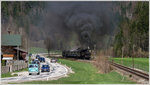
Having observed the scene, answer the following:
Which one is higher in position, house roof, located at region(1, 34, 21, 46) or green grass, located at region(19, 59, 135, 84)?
house roof, located at region(1, 34, 21, 46)

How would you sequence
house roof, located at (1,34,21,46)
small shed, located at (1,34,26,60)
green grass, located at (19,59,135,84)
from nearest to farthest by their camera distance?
green grass, located at (19,59,135,84) < small shed, located at (1,34,26,60) < house roof, located at (1,34,21,46)

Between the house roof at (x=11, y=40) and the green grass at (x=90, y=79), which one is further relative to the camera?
the house roof at (x=11, y=40)

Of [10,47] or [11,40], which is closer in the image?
[10,47]

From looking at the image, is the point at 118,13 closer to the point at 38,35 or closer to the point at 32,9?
the point at 32,9

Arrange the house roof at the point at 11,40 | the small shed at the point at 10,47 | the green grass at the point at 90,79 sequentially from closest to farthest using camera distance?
the green grass at the point at 90,79 → the small shed at the point at 10,47 → the house roof at the point at 11,40

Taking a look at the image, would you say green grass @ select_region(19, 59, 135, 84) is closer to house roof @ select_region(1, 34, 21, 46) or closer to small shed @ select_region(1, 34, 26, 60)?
small shed @ select_region(1, 34, 26, 60)

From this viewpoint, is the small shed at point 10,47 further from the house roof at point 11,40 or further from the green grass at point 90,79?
the green grass at point 90,79

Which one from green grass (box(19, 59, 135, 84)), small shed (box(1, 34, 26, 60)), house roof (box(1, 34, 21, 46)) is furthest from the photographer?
house roof (box(1, 34, 21, 46))

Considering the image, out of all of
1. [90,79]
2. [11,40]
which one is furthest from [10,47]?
[90,79]

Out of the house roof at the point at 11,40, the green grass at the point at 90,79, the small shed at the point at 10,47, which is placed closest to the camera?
the green grass at the point at 90,79

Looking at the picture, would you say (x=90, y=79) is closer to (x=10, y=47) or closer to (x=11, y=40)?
(x=10, y=47)

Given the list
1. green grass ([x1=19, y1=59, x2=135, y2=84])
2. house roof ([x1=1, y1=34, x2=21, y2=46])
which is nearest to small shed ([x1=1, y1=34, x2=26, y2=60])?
house roof ([x1=1, y1=34, x2=21, y2=46])

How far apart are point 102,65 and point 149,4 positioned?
4593 centimetres

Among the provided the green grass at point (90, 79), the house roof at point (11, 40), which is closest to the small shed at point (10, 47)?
the house roof at point (11, 40)
